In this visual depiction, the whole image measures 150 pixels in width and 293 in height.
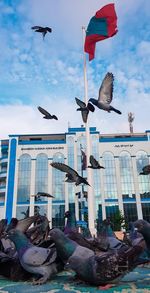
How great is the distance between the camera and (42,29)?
36.3ft

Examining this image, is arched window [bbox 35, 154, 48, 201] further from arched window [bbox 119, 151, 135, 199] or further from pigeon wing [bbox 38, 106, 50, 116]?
pigeon wing [bbox 38, 106, 50, 116]

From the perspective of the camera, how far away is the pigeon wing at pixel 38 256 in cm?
471

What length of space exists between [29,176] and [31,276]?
163 feet

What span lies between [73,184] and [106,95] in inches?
1788

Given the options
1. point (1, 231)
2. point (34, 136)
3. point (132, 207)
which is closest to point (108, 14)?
point (1, 231)

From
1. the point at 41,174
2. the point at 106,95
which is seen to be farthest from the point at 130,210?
the point at 106,95

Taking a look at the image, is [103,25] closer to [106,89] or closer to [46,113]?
[46,113]

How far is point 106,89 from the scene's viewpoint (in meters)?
8.31

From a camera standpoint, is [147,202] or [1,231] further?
[147,202]

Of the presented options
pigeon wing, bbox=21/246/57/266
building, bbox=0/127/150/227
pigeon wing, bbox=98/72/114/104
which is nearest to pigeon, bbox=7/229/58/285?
pigeon wing, bbox=21/246/57/266

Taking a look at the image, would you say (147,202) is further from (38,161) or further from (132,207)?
(38,161)

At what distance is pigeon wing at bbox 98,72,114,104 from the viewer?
8.04 metres

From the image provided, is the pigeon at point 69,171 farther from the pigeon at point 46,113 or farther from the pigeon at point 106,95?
the pigeon at point 46,113

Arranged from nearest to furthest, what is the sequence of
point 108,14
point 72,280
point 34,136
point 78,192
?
1. point 72,280
2. point 108,14
3. point 78,192
4. point 34,136
